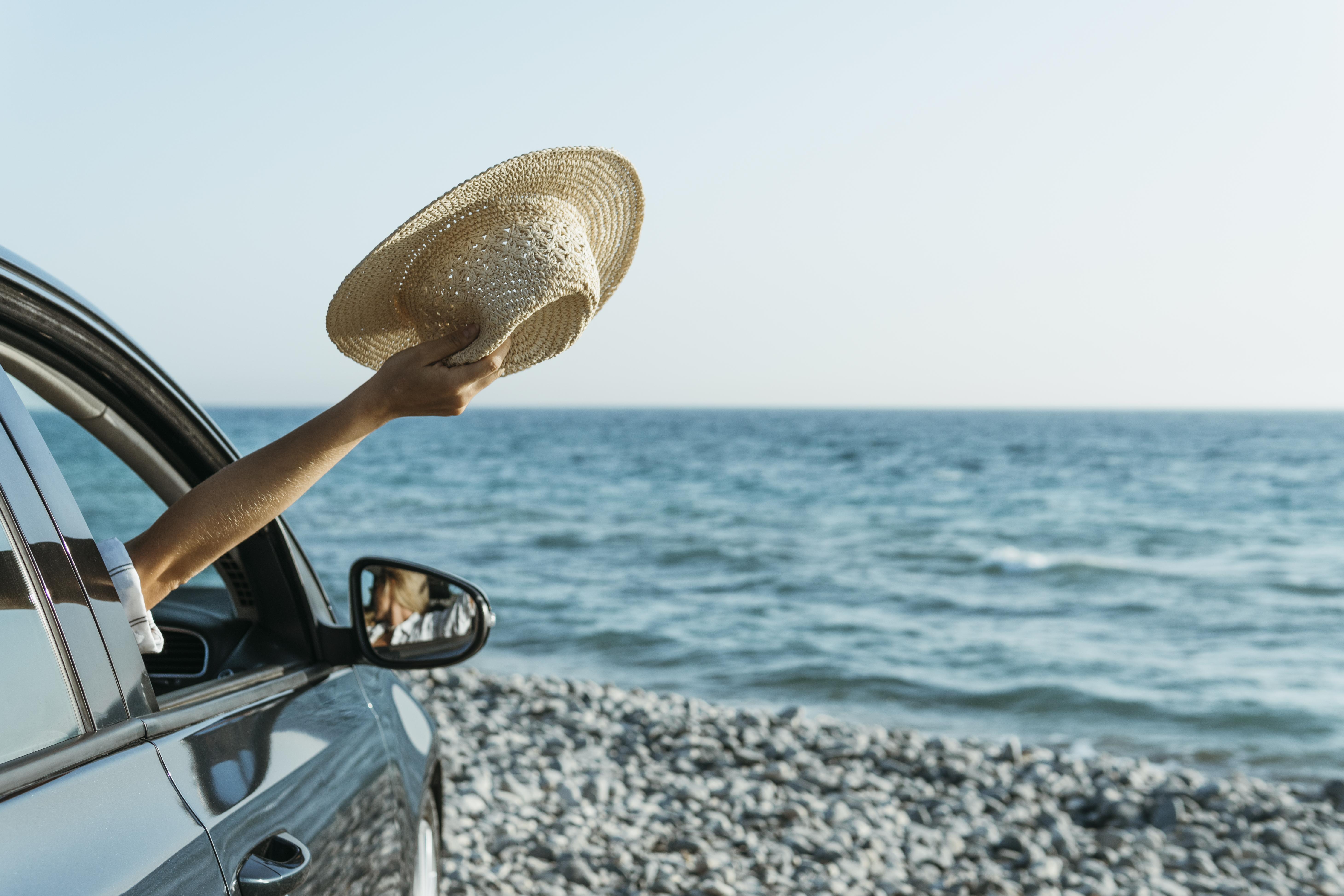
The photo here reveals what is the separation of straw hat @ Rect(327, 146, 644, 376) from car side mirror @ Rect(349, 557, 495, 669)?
24.1 inches

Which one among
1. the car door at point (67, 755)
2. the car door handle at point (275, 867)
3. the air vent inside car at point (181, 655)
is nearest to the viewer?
the car door at point (67, 755)

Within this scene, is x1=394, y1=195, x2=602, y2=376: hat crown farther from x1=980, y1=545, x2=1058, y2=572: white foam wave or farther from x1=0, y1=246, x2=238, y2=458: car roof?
x1=980, y1=545, x2=1058, y2=572: white foam wave

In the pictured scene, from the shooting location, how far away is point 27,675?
1102 mm

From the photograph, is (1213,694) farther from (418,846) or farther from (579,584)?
(418,846)

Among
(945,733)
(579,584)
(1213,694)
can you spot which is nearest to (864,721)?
(945,733)

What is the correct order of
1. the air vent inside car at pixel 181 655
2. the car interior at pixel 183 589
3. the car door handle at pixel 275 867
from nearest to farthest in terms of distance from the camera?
the car door handle at pixel 275 867 → the car interior at pixel 183 589 → the air vent inside car at pixel 181 655

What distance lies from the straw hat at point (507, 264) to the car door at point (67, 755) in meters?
0.55

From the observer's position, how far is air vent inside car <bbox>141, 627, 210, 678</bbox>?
2150 mm

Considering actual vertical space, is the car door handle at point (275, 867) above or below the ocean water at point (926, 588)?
above

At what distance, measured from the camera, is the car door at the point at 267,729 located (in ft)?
3.99

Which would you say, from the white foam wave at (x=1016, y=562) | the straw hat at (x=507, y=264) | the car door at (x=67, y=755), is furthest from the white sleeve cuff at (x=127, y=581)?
the white foam wave at (x=1016, y=562)

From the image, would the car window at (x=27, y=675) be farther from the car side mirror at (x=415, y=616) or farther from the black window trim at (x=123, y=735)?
the car side mirror at (x=415, y=616)

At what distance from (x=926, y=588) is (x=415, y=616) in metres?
11.9

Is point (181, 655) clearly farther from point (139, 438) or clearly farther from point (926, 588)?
point (926, 588)
